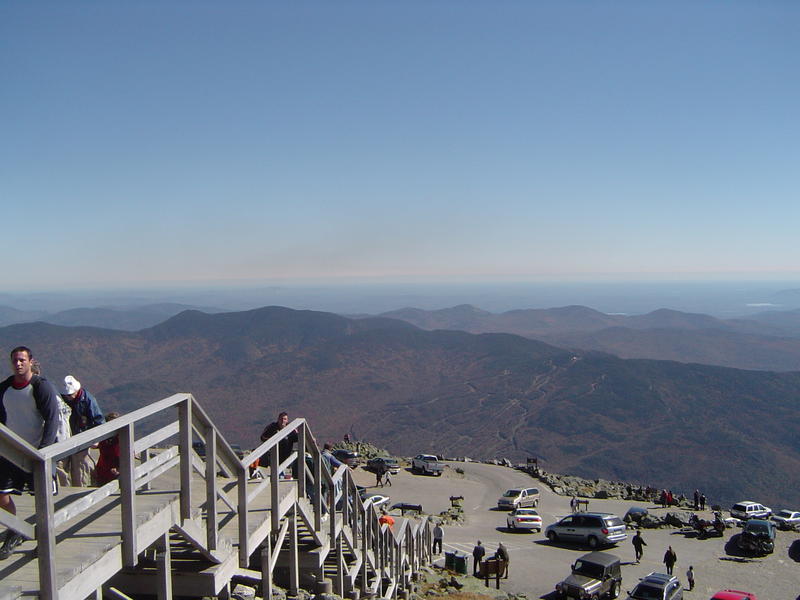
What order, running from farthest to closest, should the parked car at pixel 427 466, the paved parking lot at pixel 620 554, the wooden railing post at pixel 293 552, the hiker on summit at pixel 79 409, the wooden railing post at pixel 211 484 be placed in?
the parked car at pixel 427 466, the paved parking lot at pixel 620 554, the wooden railing post at pixel 293 552, the hiker on summit at pixel 79 409, the wooden railing post at pixel 211 484

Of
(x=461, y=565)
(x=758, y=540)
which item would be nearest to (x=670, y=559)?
(x=758, y=540)

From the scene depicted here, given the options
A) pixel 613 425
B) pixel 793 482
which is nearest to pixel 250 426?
pixel 613 425

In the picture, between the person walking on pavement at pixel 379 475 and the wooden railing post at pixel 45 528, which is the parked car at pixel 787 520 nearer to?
the person walking on pavement at pixel 379 475

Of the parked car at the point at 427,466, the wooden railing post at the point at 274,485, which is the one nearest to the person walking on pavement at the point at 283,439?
the wooden railing post at the point at 274,485

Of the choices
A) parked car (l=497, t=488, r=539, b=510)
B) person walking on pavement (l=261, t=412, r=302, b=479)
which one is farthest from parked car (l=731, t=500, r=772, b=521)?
person walking on pavement (l=261, t=412, r=302, b=479)

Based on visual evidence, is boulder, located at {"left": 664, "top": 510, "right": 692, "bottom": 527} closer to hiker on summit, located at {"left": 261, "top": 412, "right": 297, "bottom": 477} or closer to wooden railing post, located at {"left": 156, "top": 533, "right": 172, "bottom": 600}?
hiker on summit, located at {"left": 261, "top": 412, "right": 297, "bottom": 477}

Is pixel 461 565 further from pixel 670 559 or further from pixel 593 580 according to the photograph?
pixel 670 559
